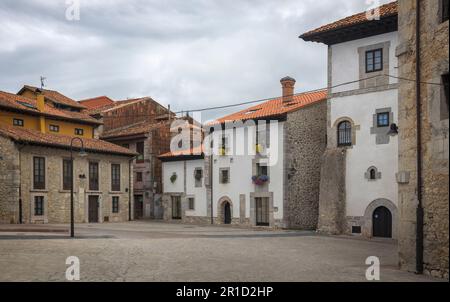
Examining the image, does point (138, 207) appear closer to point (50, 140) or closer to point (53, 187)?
point (53, 187)

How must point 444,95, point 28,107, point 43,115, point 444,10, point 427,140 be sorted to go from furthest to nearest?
point 43,115 < point 28,107 < point 427,140 < point 444,10 < point 444,95

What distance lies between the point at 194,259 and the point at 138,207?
30.5 meters

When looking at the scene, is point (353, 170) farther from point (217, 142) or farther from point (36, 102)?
point (36, 102)

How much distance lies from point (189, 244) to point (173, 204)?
20310mm

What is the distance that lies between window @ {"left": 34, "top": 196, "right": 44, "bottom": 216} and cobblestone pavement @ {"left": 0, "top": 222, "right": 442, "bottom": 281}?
11.8 meters

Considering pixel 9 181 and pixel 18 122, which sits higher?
pixel 18 122

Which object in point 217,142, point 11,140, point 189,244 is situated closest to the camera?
point 189,244

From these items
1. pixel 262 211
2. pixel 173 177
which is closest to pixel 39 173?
pixel 173 177

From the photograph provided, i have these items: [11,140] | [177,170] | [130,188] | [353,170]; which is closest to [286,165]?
[353,170]

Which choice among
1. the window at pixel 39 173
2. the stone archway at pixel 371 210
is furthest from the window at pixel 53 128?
the stone archway at pixel 371 210

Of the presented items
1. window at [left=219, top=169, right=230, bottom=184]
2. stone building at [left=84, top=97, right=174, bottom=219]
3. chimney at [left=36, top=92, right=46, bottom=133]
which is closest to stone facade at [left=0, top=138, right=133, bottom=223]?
chimney at [left=36, top=92, right=46, bottom=133]

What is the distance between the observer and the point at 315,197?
32.0 meters

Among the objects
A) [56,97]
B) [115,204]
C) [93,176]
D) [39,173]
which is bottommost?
[115,204]

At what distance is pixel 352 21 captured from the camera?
26.4 meters
